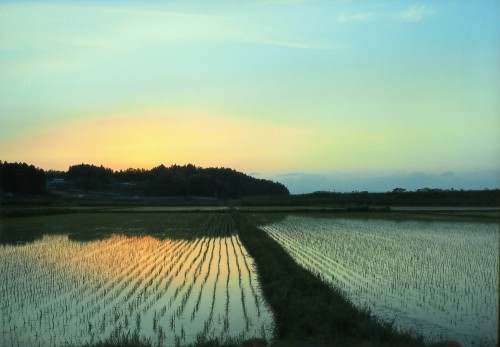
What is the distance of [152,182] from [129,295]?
10803cm

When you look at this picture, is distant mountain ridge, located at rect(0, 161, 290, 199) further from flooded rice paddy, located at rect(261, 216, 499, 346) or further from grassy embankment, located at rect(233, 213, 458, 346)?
grassy embankment, located at rect(233, 213, 458, 346)

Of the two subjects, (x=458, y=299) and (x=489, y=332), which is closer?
(x=489, y=332)

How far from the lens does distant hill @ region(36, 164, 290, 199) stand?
4240 inches

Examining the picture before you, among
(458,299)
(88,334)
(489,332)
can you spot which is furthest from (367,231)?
(88,334)

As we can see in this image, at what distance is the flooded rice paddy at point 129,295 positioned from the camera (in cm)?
755

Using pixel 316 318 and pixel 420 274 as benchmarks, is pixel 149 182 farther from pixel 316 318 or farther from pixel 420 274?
pixel 316 318

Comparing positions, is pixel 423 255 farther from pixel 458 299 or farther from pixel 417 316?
pixel 417 316

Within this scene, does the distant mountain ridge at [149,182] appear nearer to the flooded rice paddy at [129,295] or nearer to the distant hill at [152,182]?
the distant hill at [152,182]

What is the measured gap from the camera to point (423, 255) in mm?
15602

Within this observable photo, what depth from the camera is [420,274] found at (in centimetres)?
1214

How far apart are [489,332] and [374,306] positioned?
86.0 inches

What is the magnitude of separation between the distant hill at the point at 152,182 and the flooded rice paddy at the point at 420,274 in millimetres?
87757

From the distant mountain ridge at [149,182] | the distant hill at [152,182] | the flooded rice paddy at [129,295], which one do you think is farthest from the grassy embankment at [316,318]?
the distant hill at [152,182]

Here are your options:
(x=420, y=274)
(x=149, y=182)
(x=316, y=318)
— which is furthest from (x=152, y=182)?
(x=316, y=318)
